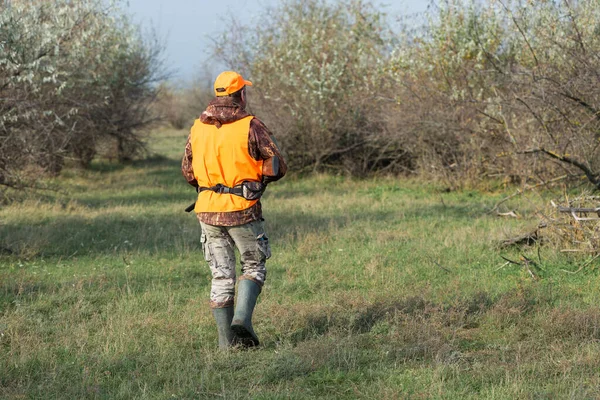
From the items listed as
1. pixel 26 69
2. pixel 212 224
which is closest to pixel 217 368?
pixel 212 224

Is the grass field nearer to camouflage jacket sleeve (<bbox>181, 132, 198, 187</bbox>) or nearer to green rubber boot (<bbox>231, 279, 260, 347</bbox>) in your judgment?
green rubber boot (<bbox>231, 279, 260, 347</bbox>)

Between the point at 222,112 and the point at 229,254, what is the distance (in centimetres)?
103

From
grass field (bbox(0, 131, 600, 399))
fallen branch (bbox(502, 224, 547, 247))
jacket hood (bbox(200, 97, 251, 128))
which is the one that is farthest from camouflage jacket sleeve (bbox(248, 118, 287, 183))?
fallen branch (bbox(502, 224, 547, 247))

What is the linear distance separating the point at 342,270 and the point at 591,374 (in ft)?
11.8

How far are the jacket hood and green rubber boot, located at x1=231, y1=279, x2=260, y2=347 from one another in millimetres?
1142

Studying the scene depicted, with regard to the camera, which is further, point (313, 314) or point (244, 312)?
point (313, 314)

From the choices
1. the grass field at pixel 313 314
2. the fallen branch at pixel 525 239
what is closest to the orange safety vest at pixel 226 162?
the grass field at pixel 313 314

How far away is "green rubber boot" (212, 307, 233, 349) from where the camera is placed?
18.0 ft

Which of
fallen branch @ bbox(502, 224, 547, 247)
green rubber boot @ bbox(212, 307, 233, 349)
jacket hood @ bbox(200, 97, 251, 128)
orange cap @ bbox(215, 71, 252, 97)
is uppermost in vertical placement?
orange cap @ bbox(215, 71, 252, 97)

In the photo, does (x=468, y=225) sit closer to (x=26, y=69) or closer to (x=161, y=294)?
(x=161, y=294)

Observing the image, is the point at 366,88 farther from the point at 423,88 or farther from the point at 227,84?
the point at 227,84

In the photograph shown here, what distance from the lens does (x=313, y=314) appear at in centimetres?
636

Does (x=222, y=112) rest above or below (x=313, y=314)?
above

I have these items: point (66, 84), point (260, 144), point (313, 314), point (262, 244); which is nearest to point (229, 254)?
point (262, 244)
